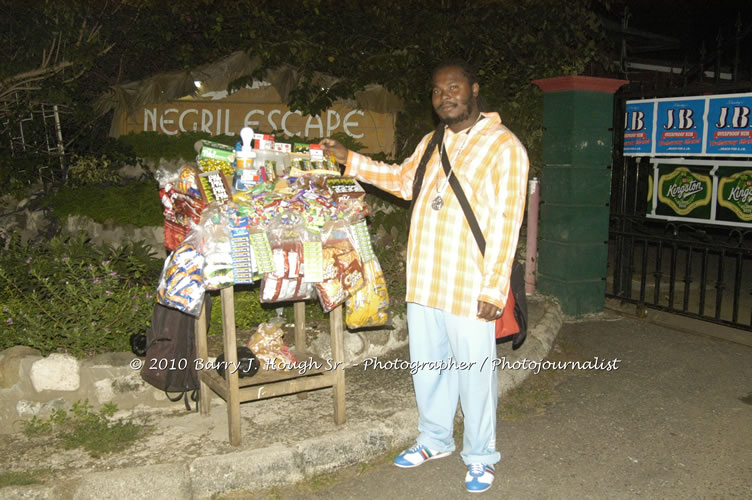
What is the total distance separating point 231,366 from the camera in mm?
3453

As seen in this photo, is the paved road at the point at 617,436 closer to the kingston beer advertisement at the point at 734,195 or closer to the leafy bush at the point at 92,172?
the kingston beer advertisement at the point at 734,195

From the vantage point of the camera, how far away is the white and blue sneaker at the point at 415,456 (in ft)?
11.8

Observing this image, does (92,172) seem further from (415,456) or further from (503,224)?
(503,224)

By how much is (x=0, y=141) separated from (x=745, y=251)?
858 centimetres

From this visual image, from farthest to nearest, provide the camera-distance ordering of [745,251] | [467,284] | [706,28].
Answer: [706,28] < [745,251] < [467,284]

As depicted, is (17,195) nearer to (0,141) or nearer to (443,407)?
(0,141)

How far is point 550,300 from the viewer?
631 centimetres

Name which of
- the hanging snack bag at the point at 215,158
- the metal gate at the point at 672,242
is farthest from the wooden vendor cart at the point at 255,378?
the metal gate at the point at 672,242

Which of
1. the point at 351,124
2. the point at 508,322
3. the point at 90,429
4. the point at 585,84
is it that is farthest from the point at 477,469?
the point at 351,124

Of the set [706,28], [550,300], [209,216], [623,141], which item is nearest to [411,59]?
[623,141]

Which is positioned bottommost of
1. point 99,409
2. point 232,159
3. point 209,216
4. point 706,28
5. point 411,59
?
point 99,409

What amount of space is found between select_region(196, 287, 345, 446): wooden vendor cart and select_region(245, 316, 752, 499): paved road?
1.44ft

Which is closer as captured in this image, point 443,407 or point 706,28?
point 443,407

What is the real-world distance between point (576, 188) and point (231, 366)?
396 centimetres
